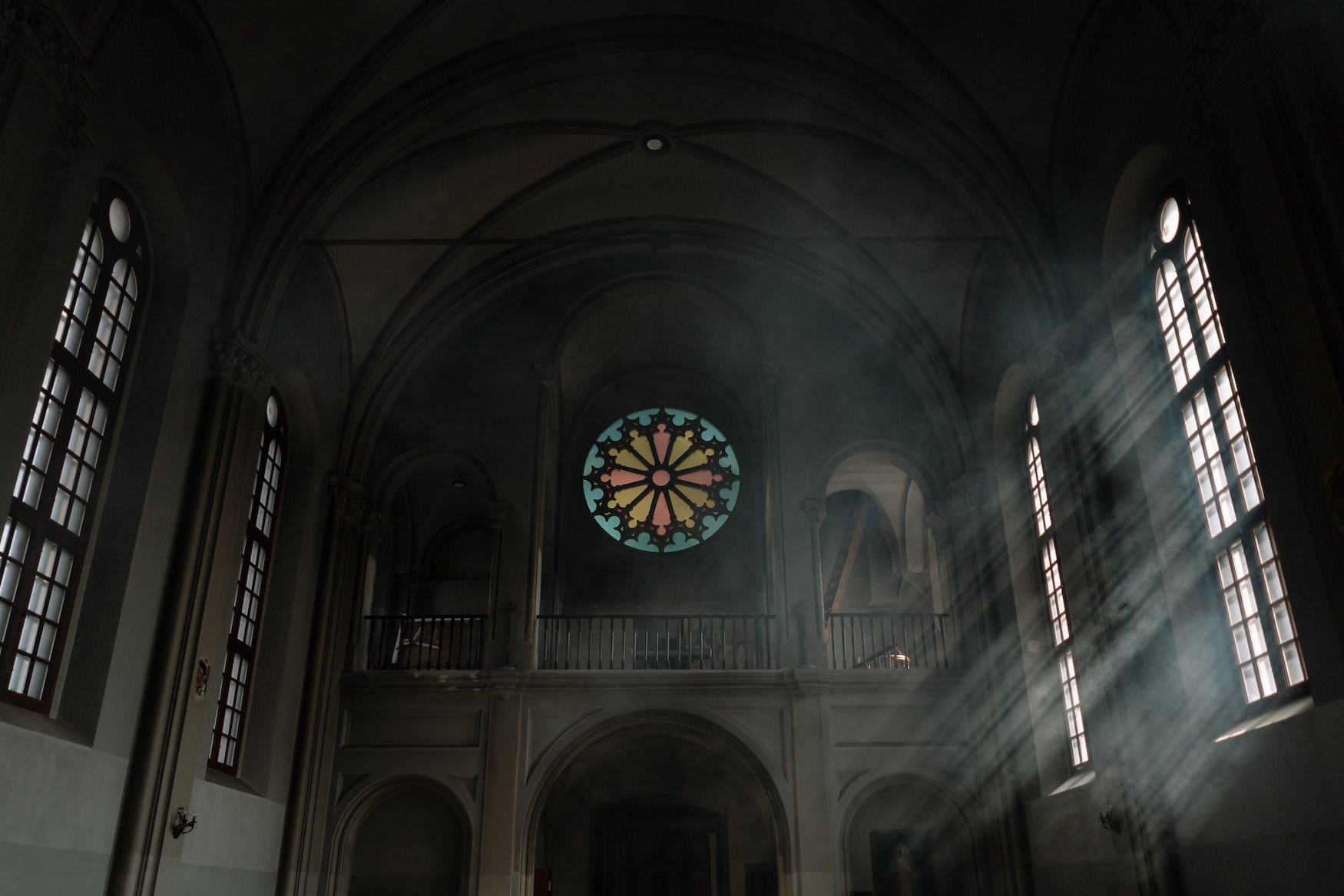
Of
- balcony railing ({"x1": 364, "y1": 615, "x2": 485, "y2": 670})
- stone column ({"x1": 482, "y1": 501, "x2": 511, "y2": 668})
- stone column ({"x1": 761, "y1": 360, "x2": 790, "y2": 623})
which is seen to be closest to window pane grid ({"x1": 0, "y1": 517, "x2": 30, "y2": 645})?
balcony railing ({"x1": 364, "y1": 615, "x2": 485, "y2": 670})

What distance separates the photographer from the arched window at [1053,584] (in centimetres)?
1241

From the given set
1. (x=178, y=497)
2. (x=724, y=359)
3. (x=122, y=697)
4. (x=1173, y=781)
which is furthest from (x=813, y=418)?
(x=122, y=697)

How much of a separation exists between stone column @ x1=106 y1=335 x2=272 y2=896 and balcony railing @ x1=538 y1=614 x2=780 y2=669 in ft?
16.6

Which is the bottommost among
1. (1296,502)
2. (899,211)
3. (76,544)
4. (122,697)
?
(122,697)

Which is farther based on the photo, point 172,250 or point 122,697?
point 172,250

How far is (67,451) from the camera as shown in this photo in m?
9.56

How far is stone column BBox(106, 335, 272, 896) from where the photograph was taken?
959 cm

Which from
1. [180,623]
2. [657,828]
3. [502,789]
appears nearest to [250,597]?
[180,623]

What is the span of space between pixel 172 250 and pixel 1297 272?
10120mm

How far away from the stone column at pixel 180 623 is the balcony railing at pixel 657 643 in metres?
5.06

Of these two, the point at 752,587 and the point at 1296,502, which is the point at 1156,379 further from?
the point at 752,587

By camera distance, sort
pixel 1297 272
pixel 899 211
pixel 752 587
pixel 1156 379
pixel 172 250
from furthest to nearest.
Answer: pixel 752 587
pixel 899 211
pixel 172 250
pixel 1156 379
pixel 1297 272

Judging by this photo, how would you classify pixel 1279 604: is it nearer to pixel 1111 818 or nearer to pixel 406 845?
pixel 1111 818

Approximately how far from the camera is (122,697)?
9.68 metres
